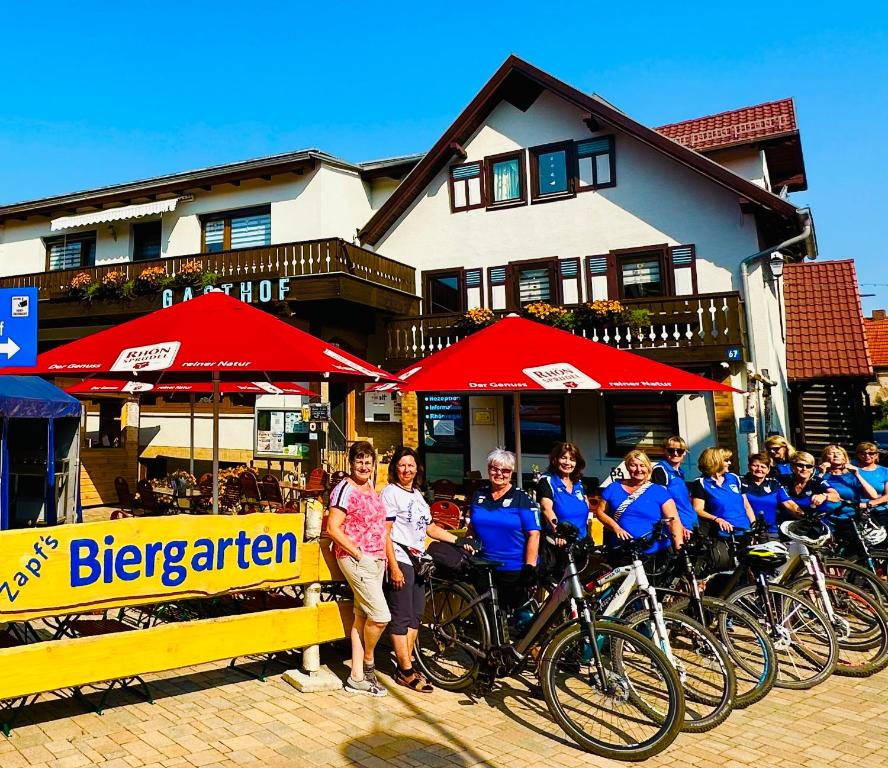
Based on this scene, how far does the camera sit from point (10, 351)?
4.75m

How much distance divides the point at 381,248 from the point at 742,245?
31.6 ft

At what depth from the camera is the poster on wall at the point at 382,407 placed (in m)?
17.3

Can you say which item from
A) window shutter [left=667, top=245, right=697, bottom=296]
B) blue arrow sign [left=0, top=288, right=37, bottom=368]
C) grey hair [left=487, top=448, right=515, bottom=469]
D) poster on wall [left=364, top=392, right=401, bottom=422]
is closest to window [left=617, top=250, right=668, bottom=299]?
window shutter [left=667, top=245, right=697, bottom=296]

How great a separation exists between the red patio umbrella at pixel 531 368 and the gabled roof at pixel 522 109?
8523mm

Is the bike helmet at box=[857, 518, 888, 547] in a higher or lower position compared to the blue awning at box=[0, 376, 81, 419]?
lower

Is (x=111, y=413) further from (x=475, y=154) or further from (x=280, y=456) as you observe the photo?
(x=475, y=154)

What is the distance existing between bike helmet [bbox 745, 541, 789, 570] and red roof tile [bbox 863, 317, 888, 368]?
3479 cm

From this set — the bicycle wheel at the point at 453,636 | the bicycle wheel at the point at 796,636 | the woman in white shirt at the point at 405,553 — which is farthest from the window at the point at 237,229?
the bicycle wheel at the point at 796,636

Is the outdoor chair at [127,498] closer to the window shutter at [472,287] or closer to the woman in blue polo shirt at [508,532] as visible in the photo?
the woman in blue polo shirt at [508,532]

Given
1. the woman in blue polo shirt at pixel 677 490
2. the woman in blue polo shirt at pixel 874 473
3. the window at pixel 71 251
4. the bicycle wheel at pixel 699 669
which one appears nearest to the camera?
the bicycle wheel at pixel 699 669

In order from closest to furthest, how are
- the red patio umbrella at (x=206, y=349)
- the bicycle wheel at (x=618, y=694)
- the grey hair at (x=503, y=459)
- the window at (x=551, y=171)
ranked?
the bicycle wheel at (x=618, y=694) < the grey hair at (x=503, y=459) < the red patio umbrella at (x=206, y=349) < the window at (x=551, y=171)

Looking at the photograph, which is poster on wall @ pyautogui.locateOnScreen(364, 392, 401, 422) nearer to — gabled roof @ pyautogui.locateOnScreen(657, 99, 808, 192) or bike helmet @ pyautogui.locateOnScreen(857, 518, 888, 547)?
gabled roof @ pyautogui.locateOnScreen(657, 99, 808, 192)

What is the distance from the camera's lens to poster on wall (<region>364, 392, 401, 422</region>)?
17.3m

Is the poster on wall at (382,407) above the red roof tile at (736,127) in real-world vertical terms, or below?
below
